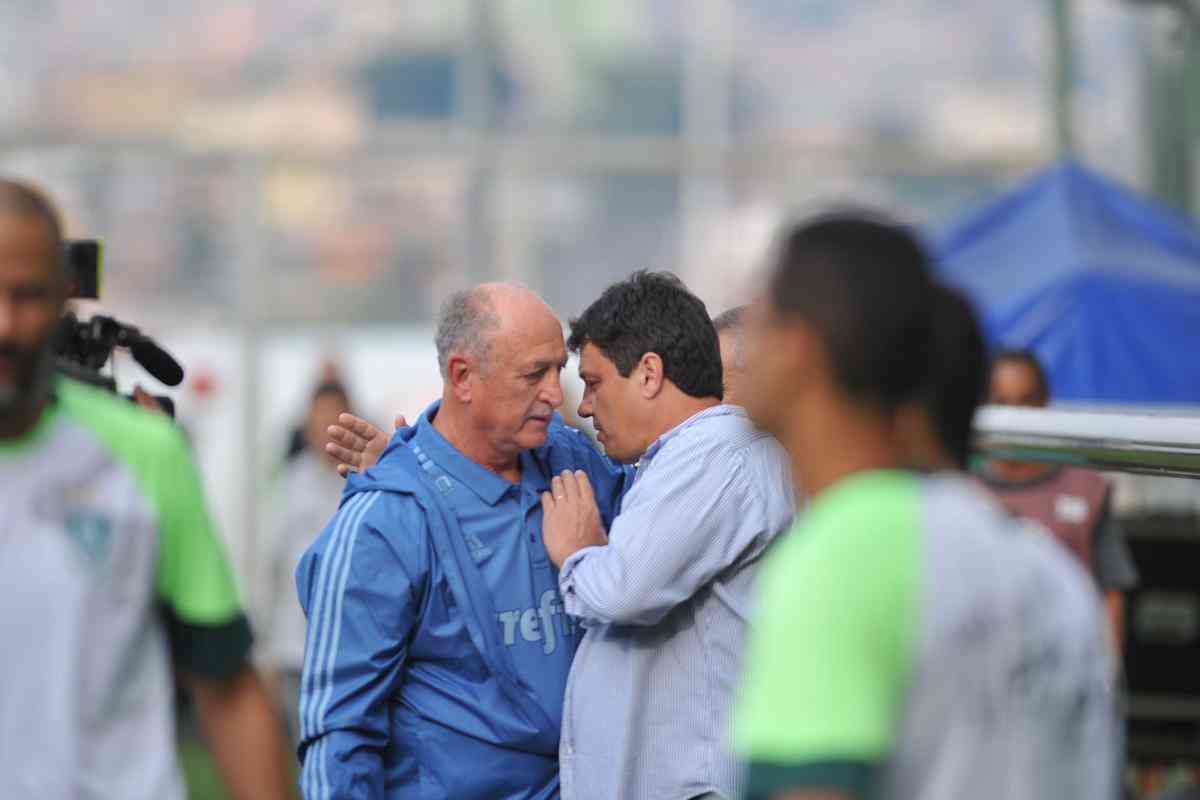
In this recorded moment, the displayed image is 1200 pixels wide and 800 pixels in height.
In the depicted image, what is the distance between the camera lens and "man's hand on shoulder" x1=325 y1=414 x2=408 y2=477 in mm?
4812

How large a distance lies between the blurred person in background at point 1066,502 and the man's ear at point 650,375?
2.39 meters

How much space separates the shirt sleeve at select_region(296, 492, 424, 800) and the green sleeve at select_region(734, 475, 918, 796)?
2.06 metres

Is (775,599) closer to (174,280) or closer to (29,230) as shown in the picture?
(29,230)

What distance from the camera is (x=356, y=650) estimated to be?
424 centimetres

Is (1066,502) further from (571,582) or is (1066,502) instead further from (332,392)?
(332,392)

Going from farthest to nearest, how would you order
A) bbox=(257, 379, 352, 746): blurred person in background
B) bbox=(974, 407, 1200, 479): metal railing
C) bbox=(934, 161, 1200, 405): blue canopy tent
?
bbox=(257, 379, 352, 746): blurred person in background < bbox=(934, 161, 1200, 405): blue canopy tent < bbox=(974, 407, 1200, 479): metal railing

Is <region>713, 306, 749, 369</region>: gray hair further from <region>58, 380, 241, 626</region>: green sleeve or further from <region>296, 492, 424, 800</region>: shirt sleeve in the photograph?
<region>58, 380, 241, 626</region>: green sleeve

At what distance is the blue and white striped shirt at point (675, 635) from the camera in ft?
13.9

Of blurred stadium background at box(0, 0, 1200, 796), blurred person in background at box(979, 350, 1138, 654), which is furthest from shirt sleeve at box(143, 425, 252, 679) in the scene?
blurred stadium background at box(0, 0, 1200, 796)

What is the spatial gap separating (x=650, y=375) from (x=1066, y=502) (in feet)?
8.56

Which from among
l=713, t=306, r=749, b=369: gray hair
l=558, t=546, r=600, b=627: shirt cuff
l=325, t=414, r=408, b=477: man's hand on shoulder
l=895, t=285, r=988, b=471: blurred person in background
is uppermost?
l=895, t=285, r=988, b=471: blurred person in background

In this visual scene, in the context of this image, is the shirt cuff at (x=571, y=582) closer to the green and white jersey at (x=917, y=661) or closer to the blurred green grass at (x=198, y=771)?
the green and white jersey at (x=917, y=661)

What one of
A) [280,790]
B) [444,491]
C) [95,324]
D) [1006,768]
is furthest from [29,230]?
[444,491]

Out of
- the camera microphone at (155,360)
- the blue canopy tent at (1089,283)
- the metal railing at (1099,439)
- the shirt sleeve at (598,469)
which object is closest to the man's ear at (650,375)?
the shirt sleeve at (598,469)
